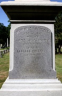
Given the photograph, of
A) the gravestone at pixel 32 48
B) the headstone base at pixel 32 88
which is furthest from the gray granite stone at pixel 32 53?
the headstone base at pixel 32 88

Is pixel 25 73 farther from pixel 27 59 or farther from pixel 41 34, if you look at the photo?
pixel 41 34

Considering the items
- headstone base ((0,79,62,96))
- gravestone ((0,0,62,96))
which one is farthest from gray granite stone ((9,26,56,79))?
headstone base ((0,79,62,96))

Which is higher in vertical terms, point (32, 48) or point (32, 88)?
point (32, 48)

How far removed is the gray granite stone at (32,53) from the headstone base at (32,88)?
0.16 meters

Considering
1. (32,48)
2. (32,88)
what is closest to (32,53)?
(32,48)

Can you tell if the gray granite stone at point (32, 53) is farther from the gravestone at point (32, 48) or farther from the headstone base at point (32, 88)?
the headstone base at point (32, 88)

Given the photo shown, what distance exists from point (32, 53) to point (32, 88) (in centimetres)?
97

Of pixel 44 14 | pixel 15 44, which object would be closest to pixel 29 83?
pixel 15 44

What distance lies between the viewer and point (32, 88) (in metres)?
3.92

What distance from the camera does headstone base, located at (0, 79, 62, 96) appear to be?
3.84 meters

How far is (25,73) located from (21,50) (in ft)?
2.18

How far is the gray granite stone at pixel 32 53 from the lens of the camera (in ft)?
13.6

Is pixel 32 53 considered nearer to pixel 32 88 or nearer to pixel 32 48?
pixel 32 48

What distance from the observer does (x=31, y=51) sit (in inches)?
165
